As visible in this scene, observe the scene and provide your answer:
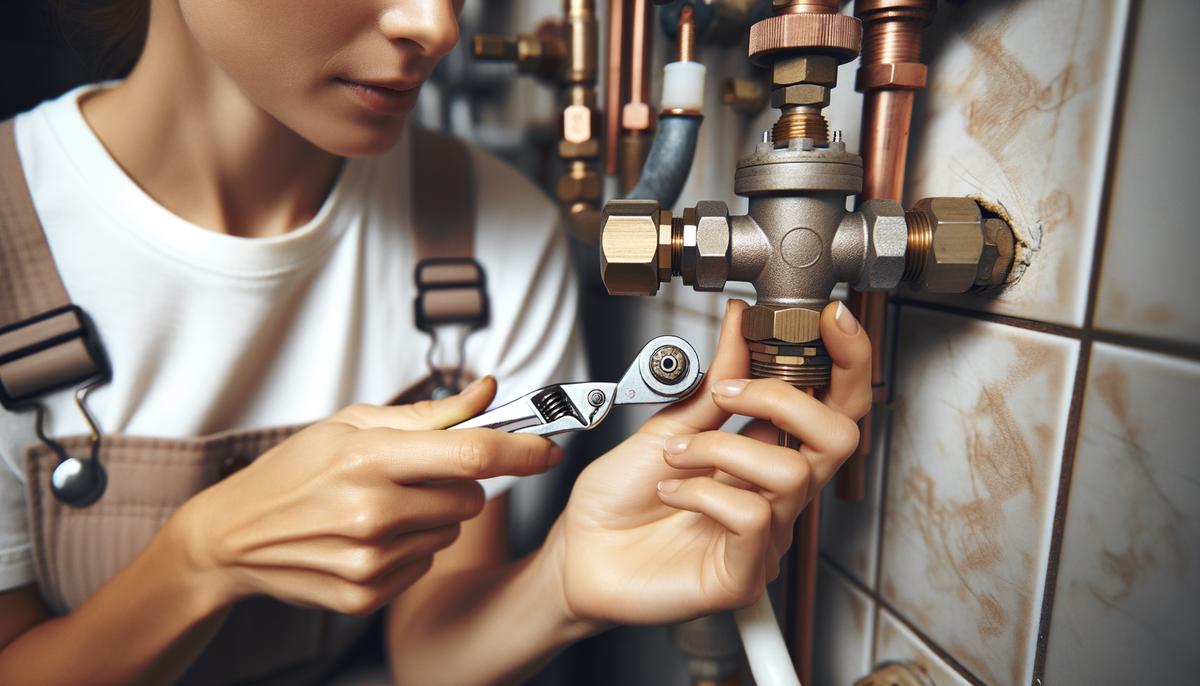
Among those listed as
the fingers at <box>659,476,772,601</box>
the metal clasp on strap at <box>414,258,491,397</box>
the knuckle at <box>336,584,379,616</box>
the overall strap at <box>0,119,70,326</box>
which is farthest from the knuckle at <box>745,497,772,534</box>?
the overall strap at <box>0,119,70,326</box>

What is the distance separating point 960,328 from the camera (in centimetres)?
31

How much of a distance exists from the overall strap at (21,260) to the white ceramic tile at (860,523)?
509 millimetres

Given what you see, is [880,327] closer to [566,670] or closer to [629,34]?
[629,34]

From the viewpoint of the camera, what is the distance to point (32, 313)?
416 millimetres

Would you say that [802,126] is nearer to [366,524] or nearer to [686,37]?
[686,37]

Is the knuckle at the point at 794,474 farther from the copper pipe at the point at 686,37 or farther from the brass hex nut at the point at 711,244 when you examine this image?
the copper pipe at the point at 686,37

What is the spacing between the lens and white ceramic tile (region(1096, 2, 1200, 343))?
21cm

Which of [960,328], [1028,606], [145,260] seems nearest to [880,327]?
[960,328]

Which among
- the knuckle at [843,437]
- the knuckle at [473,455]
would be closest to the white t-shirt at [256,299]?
the knuckle at [473,455]

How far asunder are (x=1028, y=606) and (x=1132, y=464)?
0.09 m

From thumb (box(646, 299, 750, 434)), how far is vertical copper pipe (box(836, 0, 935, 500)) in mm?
73

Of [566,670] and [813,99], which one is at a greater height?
[813,99]

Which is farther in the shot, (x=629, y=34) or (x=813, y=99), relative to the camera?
(x=629, y=34)

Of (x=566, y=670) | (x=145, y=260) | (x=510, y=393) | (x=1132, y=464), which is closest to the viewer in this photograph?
(x=1132, y=464)
